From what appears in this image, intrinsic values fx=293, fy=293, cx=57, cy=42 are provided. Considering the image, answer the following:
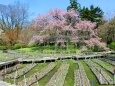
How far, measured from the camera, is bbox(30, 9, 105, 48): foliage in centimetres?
4934

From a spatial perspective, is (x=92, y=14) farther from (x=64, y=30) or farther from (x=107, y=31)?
(x=64, y=30)

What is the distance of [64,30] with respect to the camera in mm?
49625

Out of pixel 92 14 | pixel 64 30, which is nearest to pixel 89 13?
pixel 92 14

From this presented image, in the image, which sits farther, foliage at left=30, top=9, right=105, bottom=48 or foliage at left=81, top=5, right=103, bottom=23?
foliage at left=81, top=5, right=103, bottom=23

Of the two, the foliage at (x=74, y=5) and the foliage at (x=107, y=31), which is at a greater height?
the foliage at (x=74, y=5)

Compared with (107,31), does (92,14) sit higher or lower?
higher

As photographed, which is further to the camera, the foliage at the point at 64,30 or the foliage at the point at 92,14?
the foliage at the point at 92,14

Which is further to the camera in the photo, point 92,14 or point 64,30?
point 92,14

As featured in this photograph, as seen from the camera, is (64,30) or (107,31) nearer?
(64,30)

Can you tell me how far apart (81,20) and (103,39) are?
6041mm

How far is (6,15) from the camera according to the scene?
7762 cm

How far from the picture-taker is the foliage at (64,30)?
162 ft

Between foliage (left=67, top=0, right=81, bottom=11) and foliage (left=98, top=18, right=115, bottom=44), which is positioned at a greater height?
foliage (left=67, top=0, right=81, bottom=11)

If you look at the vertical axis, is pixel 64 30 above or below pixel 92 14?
below
